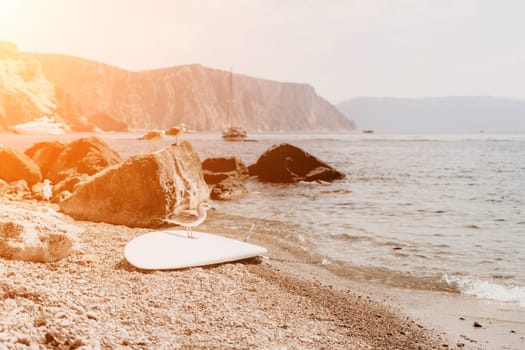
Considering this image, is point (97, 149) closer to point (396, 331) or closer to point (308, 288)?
point (308, 288)

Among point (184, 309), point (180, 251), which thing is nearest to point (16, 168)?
point (180, 251)

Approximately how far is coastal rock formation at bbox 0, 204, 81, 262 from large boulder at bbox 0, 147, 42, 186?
1054cm

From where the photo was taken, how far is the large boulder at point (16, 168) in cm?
1705

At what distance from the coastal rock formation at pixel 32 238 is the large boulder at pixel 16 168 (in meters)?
10.5

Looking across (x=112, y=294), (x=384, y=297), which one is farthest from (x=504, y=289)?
(x=112, y=294)

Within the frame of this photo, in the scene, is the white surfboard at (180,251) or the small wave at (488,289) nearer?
the white surfboard at (180,251)

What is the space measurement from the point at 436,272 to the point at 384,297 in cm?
212

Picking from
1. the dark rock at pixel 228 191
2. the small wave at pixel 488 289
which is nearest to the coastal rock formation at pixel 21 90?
the dark rock at pixel 228 191

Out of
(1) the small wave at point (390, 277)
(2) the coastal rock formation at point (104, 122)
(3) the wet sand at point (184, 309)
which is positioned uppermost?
(2) the coastal rock formation at point (104, 122)

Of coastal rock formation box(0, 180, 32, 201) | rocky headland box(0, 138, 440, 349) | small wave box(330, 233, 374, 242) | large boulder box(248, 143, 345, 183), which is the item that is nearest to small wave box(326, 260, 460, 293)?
rocky headland box(0, 138, 440, 349)

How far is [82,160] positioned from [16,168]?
7.84 ft

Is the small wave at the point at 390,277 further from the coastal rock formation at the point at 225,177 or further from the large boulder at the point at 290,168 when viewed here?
the large boulder at the point at 290,168

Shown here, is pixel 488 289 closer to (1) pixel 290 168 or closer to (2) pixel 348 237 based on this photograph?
(2) pixel 348 237

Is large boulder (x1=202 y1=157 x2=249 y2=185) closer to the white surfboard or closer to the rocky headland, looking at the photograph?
the rocky headland
